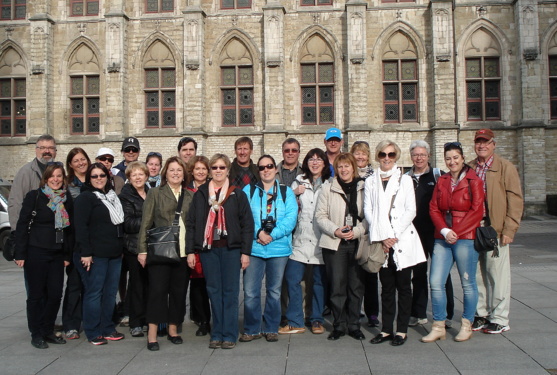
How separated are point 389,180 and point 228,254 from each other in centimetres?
184

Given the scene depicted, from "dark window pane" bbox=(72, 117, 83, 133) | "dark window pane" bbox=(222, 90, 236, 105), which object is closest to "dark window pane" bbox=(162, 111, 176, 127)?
"dark window pane" bbox=(222, 90, 236, 105)

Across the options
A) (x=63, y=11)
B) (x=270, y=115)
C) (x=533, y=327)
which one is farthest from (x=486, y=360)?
(x=63, y=11)

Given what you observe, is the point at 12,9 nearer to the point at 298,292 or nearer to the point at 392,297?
the point at 298,292

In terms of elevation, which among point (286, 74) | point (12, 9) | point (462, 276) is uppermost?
point (12, 9)

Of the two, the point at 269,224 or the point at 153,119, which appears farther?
the point at 153,119

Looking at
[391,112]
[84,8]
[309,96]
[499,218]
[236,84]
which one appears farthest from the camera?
[84,8]

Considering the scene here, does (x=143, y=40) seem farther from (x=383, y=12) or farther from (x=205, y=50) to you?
(x=383, y=12)

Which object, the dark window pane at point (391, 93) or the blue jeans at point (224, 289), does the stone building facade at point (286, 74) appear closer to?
the dark window pane at point (391, 93)

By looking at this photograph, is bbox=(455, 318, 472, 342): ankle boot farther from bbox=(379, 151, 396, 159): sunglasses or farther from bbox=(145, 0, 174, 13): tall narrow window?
bbox=(145, 0, 174, 13): tall narrow window

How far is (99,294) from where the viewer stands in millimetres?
5605

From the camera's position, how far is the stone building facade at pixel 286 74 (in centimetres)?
1989

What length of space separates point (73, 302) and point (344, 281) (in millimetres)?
3031

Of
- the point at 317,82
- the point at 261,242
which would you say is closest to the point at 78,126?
the point at 317,82

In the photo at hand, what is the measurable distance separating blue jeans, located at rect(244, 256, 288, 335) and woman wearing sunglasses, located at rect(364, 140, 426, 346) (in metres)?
1.04
